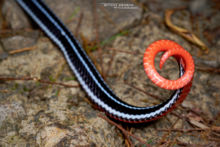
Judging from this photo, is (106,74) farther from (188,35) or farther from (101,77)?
(188,35)

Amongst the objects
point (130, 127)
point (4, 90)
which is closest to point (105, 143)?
point (130, 127)

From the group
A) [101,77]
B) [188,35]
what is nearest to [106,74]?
[101,77]

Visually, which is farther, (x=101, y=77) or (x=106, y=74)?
(x=106, y=74)

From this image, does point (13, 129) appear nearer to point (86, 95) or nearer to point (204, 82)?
point (86, 95)

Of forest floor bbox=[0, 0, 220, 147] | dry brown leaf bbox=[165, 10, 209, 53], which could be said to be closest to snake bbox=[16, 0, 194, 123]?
forest floor bbox=[0, 0, 220, 147]

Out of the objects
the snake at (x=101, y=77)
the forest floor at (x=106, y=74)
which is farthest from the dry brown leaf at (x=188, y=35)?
the snake at (x=101, y=77)

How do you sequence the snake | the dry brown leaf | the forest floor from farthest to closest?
the dry brown leaf → the forest floor → the snake

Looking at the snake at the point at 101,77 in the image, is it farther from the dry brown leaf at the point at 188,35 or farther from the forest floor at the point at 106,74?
the dry brown leaf at the point at 188,35

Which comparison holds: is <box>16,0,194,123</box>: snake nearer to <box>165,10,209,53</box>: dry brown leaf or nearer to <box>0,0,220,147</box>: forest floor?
<box>0,0,220,147</box>: forest floor

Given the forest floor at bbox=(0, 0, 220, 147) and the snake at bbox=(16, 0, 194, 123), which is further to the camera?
the forest floor at bbox=(0, 0, 220, 147)
